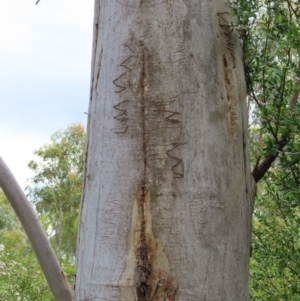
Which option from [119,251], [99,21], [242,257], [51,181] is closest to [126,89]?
[99,21]

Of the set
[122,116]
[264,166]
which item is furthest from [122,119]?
[264,166]

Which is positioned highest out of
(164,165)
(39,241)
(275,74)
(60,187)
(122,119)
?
(60,187)

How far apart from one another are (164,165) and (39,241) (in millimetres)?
733

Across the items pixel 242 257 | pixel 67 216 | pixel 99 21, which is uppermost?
pixel 67 216

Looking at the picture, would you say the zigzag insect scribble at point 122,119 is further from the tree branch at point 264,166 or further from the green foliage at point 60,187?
the green foliage at point 60,187

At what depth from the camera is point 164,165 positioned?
1.22 meters

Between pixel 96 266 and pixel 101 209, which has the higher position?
pixel 101 209

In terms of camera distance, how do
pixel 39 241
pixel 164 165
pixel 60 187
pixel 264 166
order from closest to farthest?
pixel 164 165 < pixel 264 166 < pixel 39 241 < pixel 60 187

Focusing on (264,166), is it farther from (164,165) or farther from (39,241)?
(39,241)

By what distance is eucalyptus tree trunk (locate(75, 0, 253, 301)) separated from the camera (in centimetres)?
119

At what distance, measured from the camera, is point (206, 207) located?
47.9 inches

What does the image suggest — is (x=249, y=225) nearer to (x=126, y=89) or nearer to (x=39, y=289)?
(x=126, y=89)

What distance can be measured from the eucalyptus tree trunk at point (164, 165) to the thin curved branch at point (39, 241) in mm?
475

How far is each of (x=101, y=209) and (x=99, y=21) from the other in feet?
1.75
